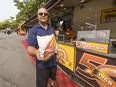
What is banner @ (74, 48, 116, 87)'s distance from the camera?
12.6ft

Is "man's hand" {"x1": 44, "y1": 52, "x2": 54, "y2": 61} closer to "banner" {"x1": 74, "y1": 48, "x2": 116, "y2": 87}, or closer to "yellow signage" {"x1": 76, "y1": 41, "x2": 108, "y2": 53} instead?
"banner" {"x1": 74, "y1": 48, "x2": 116, "y2": 87}

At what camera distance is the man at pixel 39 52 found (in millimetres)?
2928

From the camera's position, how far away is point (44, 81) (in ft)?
10.6

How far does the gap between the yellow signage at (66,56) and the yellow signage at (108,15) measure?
113 inches

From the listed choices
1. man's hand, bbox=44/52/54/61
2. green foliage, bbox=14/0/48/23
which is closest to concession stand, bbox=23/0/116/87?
man's hand, bbox=44/52/54/61

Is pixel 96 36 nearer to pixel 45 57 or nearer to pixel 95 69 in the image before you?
pixel 95 69

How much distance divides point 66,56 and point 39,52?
147 inches

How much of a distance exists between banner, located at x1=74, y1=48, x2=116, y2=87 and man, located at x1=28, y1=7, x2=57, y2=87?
1286 millimetres

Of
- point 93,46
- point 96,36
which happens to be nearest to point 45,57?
point 93,46

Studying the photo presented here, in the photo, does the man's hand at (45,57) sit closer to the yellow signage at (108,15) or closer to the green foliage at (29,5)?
the yellow signage at (108,15)

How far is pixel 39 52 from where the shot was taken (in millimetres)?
2885

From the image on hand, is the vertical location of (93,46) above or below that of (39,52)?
below

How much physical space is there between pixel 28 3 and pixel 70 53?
2262 centimetres

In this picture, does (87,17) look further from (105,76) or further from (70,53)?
(105,76)
